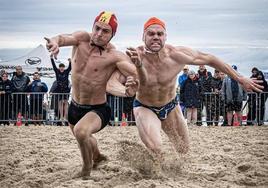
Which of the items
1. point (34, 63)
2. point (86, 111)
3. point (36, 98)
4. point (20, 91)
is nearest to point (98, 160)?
point (86, 111)

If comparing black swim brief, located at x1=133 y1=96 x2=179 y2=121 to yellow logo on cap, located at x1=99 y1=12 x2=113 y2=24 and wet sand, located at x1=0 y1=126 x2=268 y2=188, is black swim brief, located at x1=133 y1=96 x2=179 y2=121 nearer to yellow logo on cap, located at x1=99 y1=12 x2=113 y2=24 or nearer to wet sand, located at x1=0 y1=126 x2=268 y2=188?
wet sand, located at x1=0 y1=126 x2=268 y2=188

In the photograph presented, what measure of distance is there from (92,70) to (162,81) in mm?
930

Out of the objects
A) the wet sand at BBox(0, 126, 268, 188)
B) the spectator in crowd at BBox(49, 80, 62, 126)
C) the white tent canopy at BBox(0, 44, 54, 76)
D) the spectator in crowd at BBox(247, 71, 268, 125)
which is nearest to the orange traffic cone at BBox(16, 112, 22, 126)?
the spectator in crowd at BBox(49, 80, 62, 126)

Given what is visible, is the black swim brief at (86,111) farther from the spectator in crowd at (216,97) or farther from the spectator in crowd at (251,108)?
the spectator in crowd at (251,108)

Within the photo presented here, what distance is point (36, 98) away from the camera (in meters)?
16.0

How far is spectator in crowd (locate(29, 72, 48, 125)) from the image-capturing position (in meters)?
16.0

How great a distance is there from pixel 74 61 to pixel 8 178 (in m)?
1.68

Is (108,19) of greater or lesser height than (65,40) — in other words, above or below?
above

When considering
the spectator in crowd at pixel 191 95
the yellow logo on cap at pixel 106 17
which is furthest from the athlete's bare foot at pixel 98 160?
the spectator in crowd at pixel 191 95

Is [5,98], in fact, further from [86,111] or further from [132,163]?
[132,163]

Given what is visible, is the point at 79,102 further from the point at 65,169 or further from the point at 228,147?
the point at 228,147

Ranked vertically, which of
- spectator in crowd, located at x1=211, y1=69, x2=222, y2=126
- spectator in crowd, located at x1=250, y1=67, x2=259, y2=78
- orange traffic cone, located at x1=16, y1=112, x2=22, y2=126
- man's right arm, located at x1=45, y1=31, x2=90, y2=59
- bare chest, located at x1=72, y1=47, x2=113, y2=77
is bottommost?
orange traffic cone, located at x1=16, y1=112, x2=22, y2=126

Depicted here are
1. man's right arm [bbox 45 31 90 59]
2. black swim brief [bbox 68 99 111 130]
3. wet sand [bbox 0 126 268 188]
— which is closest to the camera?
man's right arm [bbox 45 31 90 59]

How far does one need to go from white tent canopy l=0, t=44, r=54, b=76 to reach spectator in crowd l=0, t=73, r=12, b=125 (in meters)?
3.62
